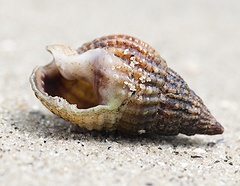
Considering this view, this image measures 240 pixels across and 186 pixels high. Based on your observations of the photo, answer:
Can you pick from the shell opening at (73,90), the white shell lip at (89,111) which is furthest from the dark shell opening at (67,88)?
the white shell lip at (89,111)

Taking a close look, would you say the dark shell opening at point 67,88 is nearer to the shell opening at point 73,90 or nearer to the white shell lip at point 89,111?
the shell opening at point 73,90

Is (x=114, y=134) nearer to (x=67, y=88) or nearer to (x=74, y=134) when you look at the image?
(x=74, y=134)

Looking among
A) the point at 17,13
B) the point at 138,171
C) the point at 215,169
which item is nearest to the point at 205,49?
the point at 17,13

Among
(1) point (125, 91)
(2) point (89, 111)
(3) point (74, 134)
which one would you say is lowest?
(3) point (74, 134)

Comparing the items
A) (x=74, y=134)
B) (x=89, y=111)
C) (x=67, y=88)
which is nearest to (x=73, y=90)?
(x=67, y=88)

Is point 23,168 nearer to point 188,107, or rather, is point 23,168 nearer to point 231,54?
point 188,107

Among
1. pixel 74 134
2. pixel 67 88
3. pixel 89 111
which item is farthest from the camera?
pixel 67 88
